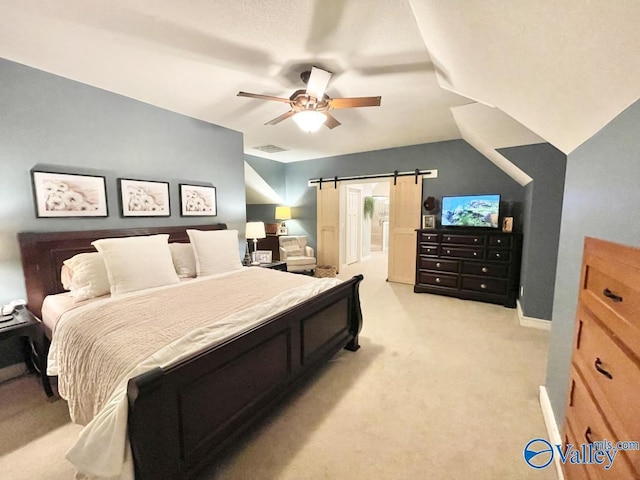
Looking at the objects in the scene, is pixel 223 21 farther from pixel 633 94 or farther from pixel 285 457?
pixel 285 457

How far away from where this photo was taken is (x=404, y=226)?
16.1 ft

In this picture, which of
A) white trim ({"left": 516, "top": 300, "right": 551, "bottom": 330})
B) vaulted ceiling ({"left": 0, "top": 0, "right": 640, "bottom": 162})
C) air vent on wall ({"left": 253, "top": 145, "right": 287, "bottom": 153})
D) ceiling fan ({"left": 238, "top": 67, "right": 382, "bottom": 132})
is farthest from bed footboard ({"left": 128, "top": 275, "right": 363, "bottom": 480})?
air vent on wall ({"left": 253, "top": 145, "right": 287, "bottom": 153})

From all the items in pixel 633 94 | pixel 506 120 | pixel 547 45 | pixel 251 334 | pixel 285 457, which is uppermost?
pixel 506 120

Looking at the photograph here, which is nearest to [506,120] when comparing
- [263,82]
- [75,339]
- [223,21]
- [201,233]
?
[263,82]

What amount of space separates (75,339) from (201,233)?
155 cm

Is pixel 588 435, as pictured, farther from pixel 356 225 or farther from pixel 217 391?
pixel 356 225

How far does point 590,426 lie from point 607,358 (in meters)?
0.32

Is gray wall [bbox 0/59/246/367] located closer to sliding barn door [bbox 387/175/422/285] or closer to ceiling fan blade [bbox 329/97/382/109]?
ceiling fan blade [bbox 329/97/382/109]

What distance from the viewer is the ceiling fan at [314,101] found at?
2.12m

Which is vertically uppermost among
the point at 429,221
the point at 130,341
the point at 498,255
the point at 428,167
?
the point at 428,167

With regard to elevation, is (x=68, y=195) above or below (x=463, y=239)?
above

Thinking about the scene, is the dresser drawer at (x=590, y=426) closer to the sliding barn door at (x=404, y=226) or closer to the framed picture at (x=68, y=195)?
the sliding barn door at (x=404, y=226)

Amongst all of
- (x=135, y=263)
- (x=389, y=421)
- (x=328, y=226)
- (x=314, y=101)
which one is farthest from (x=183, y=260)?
(x=328, y=226)

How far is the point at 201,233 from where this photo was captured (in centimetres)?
299
